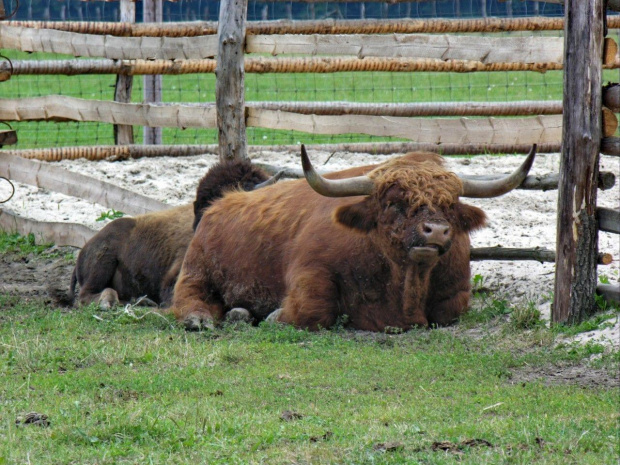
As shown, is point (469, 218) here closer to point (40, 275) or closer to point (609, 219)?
point (609, 219)

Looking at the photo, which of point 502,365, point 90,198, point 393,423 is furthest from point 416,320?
point 90,198

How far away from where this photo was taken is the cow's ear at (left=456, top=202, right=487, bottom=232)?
6855 millimetres

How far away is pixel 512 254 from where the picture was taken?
24.6 feet

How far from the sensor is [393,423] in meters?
4.27

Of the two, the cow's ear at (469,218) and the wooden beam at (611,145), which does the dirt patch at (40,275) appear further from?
the wooden beam at (611,145)

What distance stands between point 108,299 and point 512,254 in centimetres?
352

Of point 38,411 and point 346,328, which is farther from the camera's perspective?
point 346,328

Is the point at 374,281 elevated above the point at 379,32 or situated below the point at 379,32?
below

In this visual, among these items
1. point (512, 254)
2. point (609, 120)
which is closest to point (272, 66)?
point (512, 254)

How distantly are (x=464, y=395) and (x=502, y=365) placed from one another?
733 millimetres

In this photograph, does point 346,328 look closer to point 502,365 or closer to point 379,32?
point 502,365

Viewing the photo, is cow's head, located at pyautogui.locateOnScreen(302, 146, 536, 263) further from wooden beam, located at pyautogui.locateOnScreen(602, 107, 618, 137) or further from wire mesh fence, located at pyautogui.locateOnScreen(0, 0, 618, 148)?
wire mesh fence, located at pyautogui.locateOnScreen(0, 0, 618, 148)

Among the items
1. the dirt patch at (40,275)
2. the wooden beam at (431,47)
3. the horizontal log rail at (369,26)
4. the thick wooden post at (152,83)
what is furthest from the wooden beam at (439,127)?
the thick wooden post at (152,83)

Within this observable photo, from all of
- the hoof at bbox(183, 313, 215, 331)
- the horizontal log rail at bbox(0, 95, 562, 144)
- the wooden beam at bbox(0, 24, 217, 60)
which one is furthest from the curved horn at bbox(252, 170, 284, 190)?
the wooden beam at bbox(0, 24, 217, 60)
